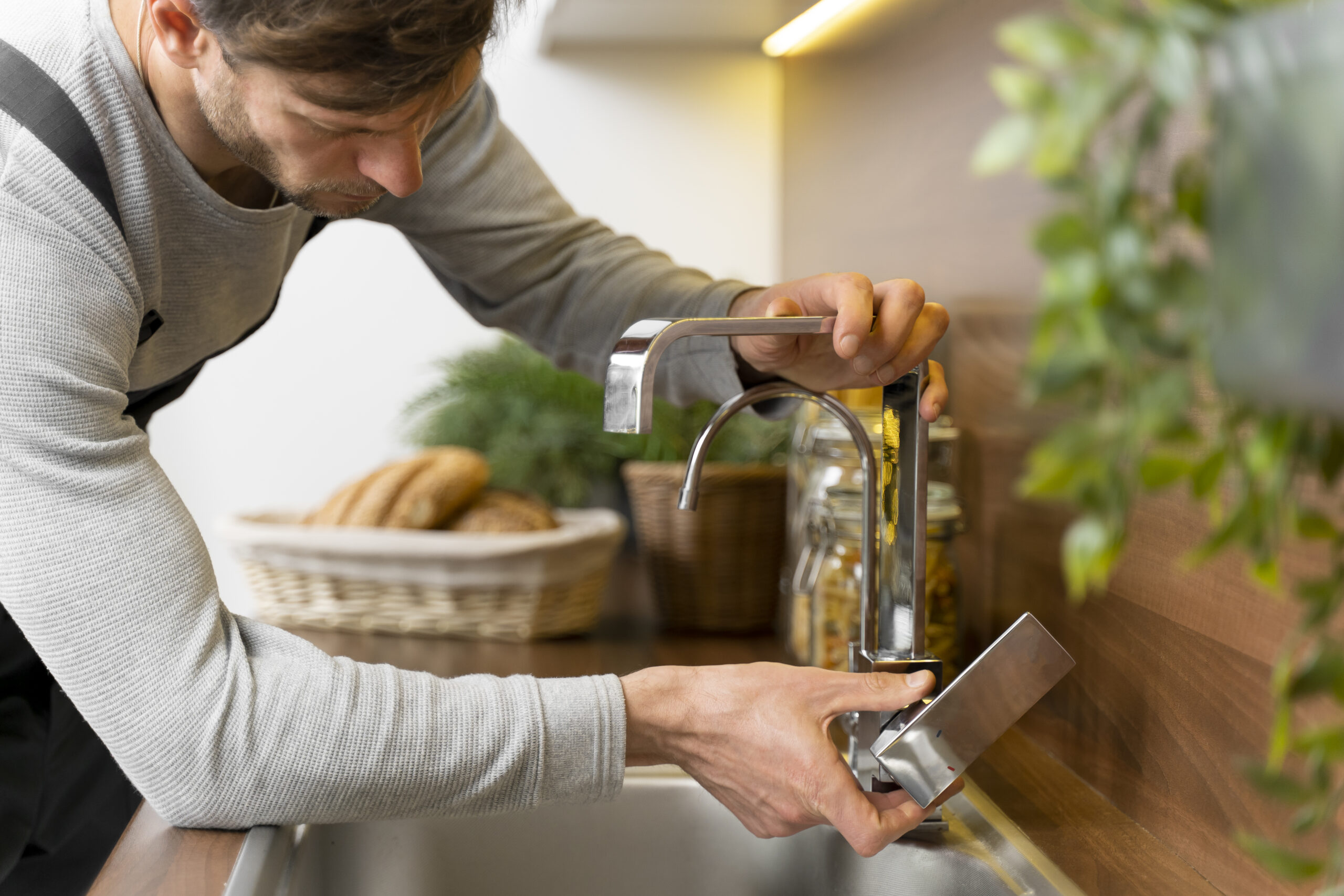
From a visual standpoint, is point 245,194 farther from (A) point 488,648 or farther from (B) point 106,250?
(A) point 488,648

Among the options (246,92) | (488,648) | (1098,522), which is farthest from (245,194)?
(1098,522)

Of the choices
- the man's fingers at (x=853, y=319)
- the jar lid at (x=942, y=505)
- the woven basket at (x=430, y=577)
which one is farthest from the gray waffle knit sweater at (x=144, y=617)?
the woven basket at (x=430, y=577)

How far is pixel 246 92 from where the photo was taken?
69cm

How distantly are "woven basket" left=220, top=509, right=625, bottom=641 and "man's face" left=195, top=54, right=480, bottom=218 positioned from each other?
1.90 feet

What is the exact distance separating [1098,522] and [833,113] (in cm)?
127

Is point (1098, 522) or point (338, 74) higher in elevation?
point (338, 74)

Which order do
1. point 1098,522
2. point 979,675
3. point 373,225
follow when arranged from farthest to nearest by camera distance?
1. point 373,225
2. point 979,675
3. point 1098,522

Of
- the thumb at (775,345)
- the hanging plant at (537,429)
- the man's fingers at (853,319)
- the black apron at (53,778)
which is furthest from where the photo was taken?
the hanging plant at (537,429)

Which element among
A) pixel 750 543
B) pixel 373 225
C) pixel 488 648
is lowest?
pixel 488 648

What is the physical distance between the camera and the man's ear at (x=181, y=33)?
675mm

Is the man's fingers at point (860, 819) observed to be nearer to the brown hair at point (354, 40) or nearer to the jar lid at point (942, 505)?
the jar lid at point (942, 505)

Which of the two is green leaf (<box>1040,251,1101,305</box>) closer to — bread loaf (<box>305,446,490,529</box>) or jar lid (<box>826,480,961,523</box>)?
jar lid (<box>826,480,961,523</box>)

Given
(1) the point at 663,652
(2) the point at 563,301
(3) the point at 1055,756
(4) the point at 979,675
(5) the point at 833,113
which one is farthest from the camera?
(5) the point at 833,113

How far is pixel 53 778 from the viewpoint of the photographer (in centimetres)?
103
